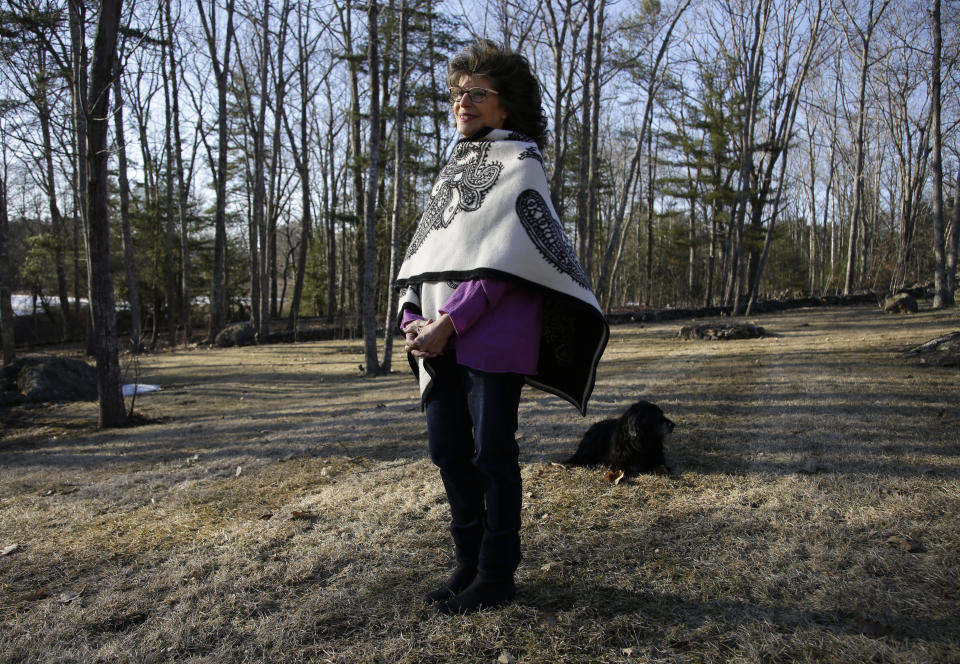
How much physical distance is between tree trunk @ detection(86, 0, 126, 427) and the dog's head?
18.6 feet

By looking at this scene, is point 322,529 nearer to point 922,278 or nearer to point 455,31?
point 455,31

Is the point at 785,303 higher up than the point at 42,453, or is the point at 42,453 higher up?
the point at 785,303

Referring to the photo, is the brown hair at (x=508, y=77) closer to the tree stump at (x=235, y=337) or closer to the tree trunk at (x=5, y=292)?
the tree trunk at (x=5, y=292)

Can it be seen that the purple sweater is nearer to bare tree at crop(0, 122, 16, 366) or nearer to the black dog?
the black dog

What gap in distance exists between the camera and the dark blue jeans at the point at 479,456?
1758 mm

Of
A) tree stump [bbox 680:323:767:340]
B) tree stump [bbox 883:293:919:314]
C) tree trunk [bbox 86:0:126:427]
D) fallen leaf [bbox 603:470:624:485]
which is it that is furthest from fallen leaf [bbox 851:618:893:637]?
tree stump [bbox 883:293:919:314]

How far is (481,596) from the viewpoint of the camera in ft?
6.32

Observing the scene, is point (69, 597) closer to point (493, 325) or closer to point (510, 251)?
point (493, 325)

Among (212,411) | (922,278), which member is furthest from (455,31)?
(922,278)

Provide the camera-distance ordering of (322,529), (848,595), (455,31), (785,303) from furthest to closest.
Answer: (785,303)
(455,31)
(322,529)
(848,595)

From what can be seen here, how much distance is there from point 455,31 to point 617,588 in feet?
58.2

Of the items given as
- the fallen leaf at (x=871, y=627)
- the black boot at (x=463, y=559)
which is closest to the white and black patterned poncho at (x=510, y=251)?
the black boot at (x=463, y=559)

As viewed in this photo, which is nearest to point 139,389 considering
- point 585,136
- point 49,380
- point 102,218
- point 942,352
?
point 49,380

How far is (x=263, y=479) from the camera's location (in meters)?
3.96
